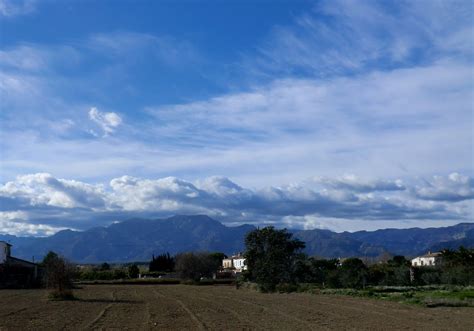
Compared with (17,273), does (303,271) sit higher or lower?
lower

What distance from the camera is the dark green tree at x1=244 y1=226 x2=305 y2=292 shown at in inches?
2287

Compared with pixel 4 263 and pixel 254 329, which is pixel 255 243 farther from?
pixel 254 329

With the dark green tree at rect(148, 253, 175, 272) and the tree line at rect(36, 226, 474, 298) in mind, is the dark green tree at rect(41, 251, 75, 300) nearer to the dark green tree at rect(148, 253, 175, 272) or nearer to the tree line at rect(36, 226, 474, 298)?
the tree line at rect(36, 226, 474, 298)

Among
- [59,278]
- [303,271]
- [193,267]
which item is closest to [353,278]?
[303,271]

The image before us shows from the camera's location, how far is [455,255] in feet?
227

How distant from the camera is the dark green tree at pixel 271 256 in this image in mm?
58094

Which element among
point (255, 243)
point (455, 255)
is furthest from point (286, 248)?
point (455, 255)

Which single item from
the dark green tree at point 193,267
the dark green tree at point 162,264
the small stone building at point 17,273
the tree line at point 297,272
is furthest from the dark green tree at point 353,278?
the dark green tree at point 162,264

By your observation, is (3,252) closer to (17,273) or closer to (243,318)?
(17,273)

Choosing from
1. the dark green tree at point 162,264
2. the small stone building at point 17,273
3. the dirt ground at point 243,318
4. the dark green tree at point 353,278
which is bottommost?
the dirt ground at point 243,318

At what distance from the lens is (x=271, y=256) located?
59.3 m

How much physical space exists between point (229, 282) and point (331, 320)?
60312 mm

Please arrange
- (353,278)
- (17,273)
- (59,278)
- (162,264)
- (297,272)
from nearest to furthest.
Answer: (59,278) → (353,278) → (297,272) → (17,273) → (162,264)

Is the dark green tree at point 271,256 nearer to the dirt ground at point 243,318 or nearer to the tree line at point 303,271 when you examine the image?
the tree line at point 303,271
